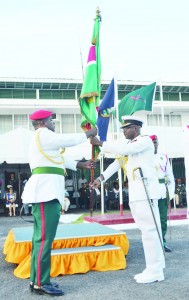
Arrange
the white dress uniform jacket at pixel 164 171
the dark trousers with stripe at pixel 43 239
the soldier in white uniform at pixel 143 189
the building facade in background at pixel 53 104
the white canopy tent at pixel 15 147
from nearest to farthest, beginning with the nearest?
the dark trousers with stripe at pixel 43 239 → the soldier in white uniform at pixel 143 189 → the white dress uniform jacket at pixel 164 171 → the white canopy tent at pixel 15 147 → the building facade in background at pixel 53 104

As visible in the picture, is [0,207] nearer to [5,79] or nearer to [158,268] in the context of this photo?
[5,79]

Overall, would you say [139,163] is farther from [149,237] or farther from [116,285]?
[116,285]

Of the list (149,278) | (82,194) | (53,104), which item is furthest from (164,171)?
(53,104)

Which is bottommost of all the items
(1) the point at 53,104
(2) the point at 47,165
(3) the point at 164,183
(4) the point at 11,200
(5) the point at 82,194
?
(4) the point at 11,200

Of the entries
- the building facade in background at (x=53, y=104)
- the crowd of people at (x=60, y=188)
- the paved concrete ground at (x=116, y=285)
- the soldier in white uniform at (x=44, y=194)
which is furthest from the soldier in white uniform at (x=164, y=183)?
the building facade in background at (x=53, y=104)

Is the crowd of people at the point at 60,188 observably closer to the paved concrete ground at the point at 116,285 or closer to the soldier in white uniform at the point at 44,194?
the soldier in white uniform at the point at 44,194

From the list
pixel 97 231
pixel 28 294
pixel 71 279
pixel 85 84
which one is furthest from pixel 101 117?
pixel 28 294

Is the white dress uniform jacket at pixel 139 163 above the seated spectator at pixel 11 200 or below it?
above

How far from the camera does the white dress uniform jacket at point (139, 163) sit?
4.50 m

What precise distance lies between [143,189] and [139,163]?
0.34 meters

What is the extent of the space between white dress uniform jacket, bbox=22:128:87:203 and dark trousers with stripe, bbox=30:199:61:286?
0.32ft

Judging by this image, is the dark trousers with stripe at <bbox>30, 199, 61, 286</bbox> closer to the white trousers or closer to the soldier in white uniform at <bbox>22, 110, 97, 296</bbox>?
the soldier in white uniform at <bbox>22, 110, 97, 296</bbox>

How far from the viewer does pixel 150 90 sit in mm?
11547

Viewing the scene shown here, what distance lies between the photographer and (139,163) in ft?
15.3
